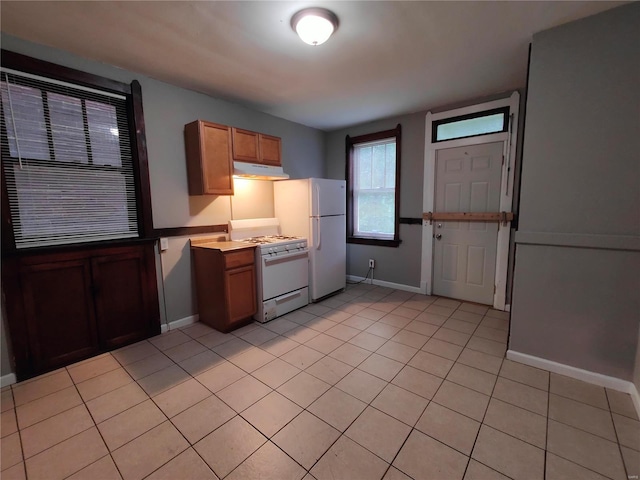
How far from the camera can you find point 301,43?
2121mm

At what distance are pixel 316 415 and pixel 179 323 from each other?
6.58 ft

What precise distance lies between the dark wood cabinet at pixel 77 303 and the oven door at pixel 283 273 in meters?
1.11

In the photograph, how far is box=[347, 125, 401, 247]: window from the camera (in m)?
4.12

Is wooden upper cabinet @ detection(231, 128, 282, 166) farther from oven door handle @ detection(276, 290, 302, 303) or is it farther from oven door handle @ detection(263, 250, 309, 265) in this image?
oven door handle @ detection(276, 290, 302, 303)

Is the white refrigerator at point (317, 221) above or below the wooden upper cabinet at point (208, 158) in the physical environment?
below

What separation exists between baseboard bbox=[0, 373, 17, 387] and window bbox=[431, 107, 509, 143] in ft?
15.6

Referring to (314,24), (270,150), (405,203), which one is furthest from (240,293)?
(405,203)

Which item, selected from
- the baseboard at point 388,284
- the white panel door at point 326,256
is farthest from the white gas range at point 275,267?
the baseboard at point 388,284

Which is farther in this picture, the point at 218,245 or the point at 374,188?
the point at 374,188

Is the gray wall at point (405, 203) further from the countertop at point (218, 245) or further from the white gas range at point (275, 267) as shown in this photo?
the countertop at point (218, 245)

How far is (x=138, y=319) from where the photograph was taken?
2.73m

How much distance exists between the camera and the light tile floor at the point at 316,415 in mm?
1419

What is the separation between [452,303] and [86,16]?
14.3ft

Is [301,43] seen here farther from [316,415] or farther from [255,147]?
[316,415]
